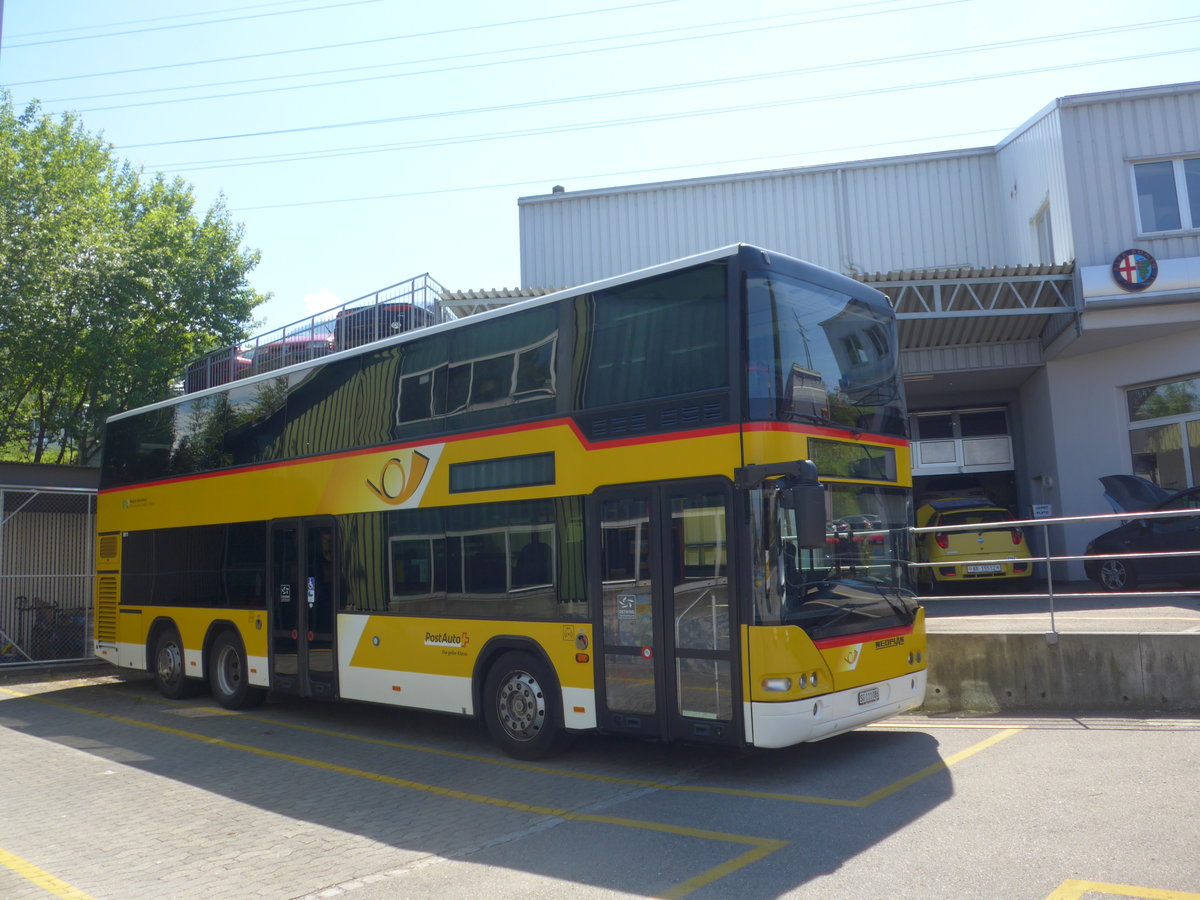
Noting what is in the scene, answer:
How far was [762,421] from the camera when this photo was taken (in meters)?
7.33

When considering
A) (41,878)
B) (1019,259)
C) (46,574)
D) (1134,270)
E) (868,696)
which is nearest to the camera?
(41,878)

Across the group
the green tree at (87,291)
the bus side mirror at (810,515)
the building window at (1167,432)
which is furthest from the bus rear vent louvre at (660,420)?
the green tree at (87,291)

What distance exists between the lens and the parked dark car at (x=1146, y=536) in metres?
14.8

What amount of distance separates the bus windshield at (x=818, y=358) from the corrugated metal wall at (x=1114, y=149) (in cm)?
1143

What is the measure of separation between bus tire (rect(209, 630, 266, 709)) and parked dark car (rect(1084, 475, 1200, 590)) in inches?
520

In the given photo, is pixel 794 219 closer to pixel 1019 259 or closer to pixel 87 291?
pixel 1019 259

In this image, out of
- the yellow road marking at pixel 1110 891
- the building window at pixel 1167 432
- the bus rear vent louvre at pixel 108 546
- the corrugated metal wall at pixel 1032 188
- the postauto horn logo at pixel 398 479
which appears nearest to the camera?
the yellow road marking at pixel 1110 891

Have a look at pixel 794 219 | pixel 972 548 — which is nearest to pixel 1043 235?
pixel 794 219

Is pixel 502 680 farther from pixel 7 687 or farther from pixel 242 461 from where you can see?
pixel 7 687

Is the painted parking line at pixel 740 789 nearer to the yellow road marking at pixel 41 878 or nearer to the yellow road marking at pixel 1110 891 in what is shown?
the yellow road marking at pixel 1110 891

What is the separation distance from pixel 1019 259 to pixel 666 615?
18.8m

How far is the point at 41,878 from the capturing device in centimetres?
612

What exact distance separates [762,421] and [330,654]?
6372 mm

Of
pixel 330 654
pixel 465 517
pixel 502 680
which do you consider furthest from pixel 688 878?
pixel 330 654
